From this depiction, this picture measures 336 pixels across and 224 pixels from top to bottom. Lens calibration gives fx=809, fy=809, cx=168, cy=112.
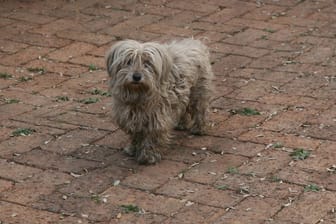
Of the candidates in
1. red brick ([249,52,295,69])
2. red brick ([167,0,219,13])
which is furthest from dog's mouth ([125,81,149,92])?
red brick ([167,0,219,13])

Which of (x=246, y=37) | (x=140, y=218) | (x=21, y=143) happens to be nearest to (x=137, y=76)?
(x=140, y=218)

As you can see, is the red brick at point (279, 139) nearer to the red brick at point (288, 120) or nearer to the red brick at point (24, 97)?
the red brick at point (288, 120)

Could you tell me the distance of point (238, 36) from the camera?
8523mm

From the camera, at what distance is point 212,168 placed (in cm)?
544

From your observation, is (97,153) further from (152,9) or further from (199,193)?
(152,9)

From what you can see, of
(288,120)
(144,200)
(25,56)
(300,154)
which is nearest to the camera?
(144,200)

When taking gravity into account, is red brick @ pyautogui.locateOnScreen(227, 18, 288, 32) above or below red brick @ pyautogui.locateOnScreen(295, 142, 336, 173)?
above

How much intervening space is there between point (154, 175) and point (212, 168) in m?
0.40

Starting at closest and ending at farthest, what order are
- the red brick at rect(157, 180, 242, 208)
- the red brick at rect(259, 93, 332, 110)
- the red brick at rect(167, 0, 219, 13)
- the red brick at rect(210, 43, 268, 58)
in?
the red brick at rect(157, 180, 242, 208) → the red brick at rect(259, 93, 332, 110) → the red brick at rect(210, 43, 268, 58) → the red brick at rect(167, 0, 219, 13)

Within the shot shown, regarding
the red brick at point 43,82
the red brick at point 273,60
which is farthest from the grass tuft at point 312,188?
the red brick at point 43,82

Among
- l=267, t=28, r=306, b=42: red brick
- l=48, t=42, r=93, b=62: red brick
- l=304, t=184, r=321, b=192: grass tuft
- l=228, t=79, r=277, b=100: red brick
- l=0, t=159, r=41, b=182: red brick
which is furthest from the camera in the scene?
l=267, t=28, r=306, b=42: red brick

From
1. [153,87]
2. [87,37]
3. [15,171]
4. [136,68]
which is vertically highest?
[136,68]

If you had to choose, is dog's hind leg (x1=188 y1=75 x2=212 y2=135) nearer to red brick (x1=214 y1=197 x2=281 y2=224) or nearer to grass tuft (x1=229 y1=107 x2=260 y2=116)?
grass tuft (x1=229 y1=107 x2=260 y2=116)

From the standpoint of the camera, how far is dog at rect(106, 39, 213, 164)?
5.21 m
